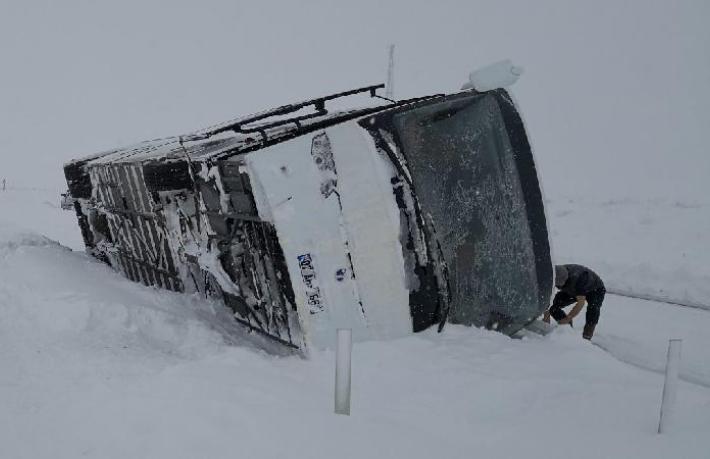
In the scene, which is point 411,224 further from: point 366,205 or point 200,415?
point 200,415

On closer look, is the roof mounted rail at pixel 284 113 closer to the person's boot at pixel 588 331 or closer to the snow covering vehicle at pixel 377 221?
the snow covering vehicle at pixel 377 221

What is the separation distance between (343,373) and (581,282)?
4084 millimetres

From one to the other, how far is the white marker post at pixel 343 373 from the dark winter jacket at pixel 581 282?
395 centimetres

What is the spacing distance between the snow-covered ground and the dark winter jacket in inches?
41.5

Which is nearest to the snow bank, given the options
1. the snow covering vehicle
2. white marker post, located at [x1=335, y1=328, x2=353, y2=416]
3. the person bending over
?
the person bending over

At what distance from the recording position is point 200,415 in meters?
3.00

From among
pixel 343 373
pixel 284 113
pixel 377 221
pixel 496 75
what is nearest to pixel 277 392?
pixel 343 373

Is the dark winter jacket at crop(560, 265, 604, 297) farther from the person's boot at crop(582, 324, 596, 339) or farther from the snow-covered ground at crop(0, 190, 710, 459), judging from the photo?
the snow-covered ground at crop(0, 190, 710, 459)

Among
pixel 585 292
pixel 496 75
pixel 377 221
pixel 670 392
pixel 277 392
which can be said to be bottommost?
pixel 585 292

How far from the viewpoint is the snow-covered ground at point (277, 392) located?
9.43ft

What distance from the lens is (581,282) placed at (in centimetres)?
621

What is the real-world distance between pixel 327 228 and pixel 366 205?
0.31 metres

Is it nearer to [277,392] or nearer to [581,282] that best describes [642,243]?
[581,282]

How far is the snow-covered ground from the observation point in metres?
2.88
